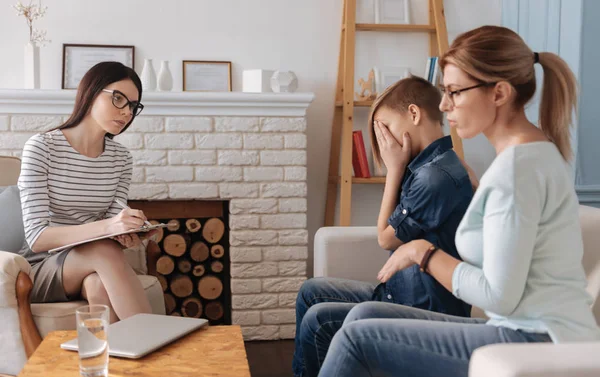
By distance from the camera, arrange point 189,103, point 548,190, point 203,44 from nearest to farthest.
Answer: point 548,190 < point 189,103 < point 203,44

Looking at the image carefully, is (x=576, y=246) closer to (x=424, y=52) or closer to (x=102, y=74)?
(x=102, y=74)

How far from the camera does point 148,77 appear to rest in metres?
3.38

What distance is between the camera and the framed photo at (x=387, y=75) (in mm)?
3723

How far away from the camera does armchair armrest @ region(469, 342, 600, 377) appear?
999mm

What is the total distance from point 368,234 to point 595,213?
81 cm

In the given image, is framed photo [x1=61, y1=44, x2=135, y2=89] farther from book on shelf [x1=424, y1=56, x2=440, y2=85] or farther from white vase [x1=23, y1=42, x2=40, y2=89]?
book on shelf [x1=424, y1=56, x2=440, y2=85]

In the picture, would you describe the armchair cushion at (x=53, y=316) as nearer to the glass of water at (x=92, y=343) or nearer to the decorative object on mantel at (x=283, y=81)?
the glass of water at (x=92, y=343)

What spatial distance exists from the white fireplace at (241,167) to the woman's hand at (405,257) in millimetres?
1715

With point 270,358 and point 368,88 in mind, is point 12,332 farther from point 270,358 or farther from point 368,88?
point 368,88

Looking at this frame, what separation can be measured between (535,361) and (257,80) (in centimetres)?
266

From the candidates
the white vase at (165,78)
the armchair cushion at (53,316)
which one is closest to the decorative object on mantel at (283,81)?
the white vase at (165,78)

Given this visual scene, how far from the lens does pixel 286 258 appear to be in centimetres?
343

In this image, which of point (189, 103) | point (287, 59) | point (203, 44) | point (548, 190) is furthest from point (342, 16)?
point (548, 190)

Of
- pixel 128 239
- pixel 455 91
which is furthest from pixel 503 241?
pixel 128 239
